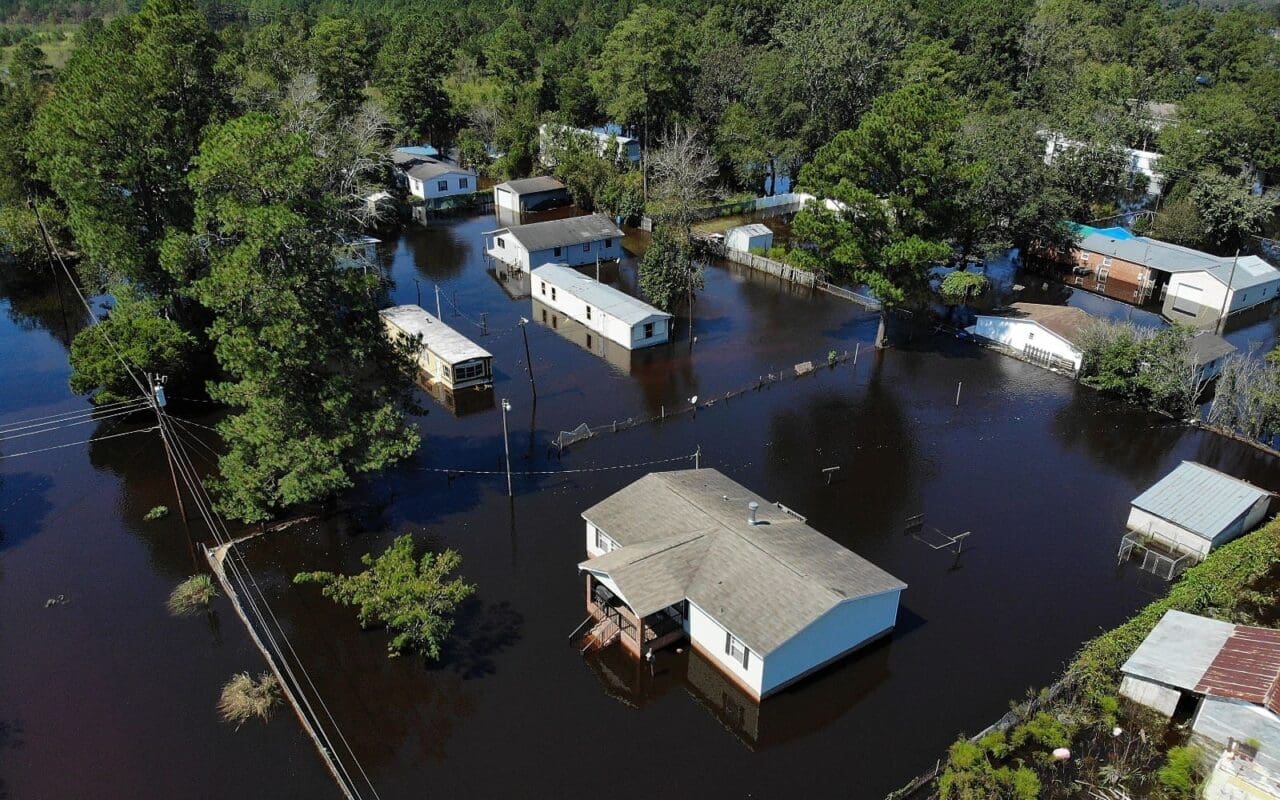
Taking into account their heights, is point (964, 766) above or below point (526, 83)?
below

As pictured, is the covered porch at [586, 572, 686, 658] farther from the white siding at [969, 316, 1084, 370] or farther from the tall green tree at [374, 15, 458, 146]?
the tall green tree at [374, 15, 458, 146]

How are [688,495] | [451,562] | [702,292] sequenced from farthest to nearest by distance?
[702,292] < [688,495] < [451,562]

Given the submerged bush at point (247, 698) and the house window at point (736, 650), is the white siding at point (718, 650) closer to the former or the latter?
the house window at point (736, 650)

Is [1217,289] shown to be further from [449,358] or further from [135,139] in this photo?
[135,139]

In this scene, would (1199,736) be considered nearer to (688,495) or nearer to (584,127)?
(688,495)

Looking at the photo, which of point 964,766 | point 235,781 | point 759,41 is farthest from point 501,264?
point 759,41
